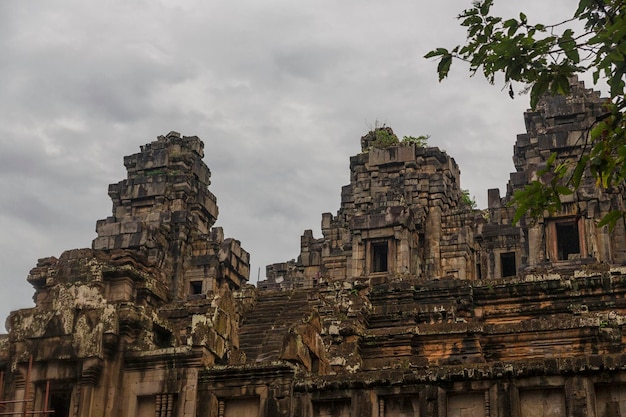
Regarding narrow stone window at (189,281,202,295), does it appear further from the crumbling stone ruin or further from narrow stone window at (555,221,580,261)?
narrow stone window at (555,221,580,261)

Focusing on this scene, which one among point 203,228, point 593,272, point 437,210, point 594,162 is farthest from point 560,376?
point 203,228

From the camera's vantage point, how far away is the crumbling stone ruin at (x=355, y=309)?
60.6ft

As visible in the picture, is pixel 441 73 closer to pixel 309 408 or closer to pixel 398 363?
pixel 309 408

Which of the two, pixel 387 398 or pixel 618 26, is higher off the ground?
pixel 618 26

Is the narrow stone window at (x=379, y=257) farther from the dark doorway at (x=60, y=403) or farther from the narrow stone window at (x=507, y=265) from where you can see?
the dark doorway at (x=60, y=403)

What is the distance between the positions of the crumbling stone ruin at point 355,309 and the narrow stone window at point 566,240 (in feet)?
0.33

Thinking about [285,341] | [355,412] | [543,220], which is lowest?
[355,412]

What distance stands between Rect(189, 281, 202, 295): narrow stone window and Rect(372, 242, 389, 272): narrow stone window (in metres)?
9.56

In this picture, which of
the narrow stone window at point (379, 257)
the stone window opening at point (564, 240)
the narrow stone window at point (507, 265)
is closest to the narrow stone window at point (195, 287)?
the narrow stone window at point (379, 257)

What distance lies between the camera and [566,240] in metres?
41.9

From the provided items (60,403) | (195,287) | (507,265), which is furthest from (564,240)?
(60,403)

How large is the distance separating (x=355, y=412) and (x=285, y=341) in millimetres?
2838

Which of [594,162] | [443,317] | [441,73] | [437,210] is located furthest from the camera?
[437,210]

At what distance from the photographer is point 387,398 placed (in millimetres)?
18516
